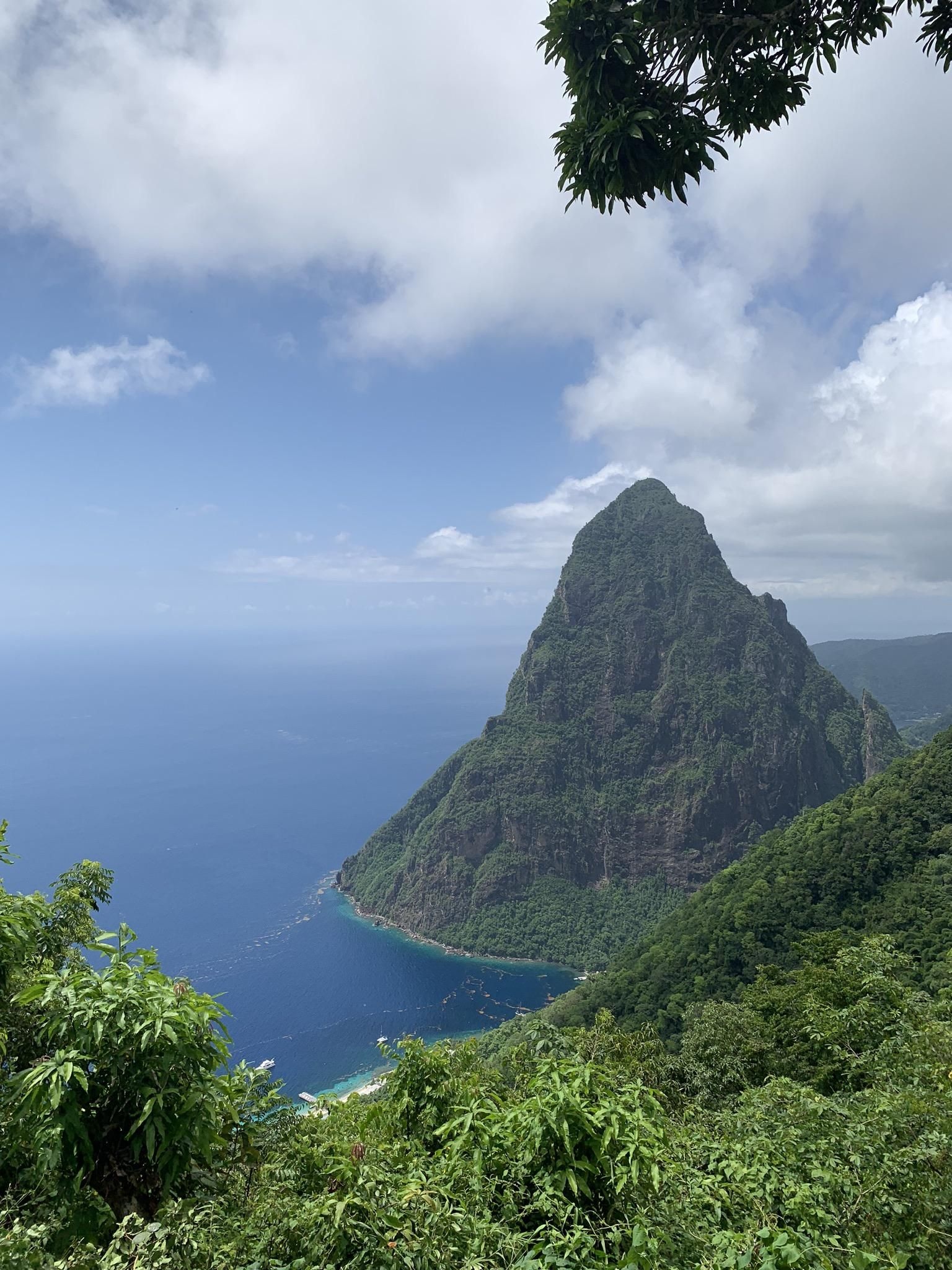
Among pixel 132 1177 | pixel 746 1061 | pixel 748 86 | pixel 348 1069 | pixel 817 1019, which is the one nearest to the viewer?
pixel 132 1177

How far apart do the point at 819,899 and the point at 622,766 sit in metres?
72.3

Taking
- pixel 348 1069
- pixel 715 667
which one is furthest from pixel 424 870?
pixel 715 667

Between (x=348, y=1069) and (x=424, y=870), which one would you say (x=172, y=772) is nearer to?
(x=424, y=870)

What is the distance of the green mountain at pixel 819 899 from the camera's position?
40.4 meters

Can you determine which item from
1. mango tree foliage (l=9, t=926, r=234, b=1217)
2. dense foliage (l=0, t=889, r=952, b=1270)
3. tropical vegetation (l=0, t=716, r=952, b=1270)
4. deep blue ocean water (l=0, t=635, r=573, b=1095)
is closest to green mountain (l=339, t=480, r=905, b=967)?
deep blue ocean water (l=0, t=635, r=573, b=1095)

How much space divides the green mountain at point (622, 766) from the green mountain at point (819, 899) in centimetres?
3878

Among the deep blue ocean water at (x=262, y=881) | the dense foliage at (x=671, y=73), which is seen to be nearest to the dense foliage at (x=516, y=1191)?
the dense foliage at (x=671, y=73)

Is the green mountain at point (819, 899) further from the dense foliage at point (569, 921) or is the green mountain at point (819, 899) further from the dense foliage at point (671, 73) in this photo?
the dense foliage at point (671, 73)

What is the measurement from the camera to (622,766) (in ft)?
391

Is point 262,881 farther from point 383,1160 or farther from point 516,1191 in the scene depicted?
point 516,1191

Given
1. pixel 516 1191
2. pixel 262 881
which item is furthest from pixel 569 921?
pixel 516 1191

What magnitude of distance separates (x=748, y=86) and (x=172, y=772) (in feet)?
587

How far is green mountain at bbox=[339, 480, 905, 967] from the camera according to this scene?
100 meters

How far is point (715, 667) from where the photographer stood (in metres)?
124
